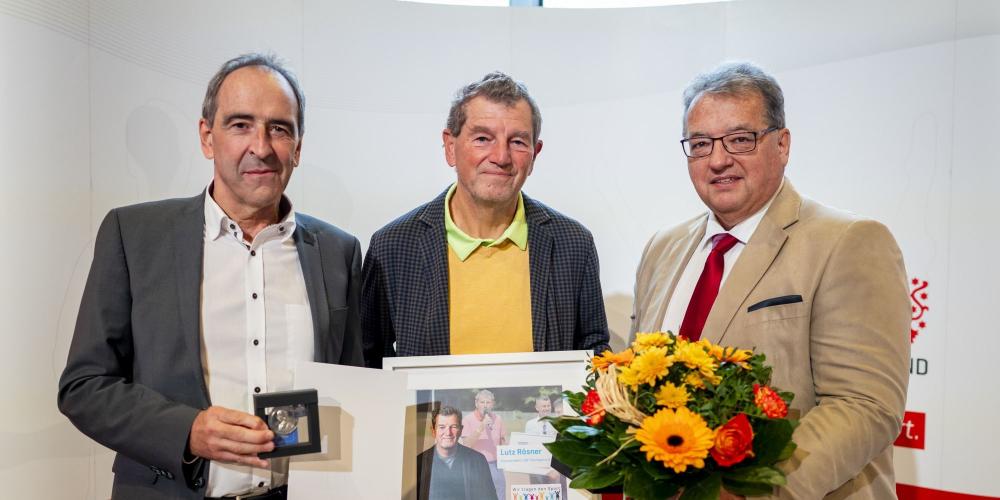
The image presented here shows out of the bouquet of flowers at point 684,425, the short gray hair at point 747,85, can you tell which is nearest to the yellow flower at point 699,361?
the bouquet of flowers at point 684,425

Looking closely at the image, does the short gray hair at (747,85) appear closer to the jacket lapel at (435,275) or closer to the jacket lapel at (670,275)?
the jacket lapel at (670,275)

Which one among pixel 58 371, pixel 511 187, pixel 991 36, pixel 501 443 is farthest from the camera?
pixel 991 36

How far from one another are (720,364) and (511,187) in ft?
3.93

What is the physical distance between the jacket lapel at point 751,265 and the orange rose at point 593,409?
59 centimetres

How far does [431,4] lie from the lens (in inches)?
173

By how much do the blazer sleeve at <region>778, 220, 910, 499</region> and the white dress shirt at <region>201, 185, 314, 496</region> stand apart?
1.50m

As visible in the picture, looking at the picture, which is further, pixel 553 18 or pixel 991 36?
pixel 553 18

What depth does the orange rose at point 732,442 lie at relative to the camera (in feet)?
5.68

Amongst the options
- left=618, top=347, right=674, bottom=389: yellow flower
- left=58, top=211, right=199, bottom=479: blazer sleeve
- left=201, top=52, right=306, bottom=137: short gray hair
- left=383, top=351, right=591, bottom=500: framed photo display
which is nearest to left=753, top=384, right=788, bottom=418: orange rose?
left=618, top=347, right=674, bottom=389: yellow flower

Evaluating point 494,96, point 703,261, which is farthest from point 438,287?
point 703,261

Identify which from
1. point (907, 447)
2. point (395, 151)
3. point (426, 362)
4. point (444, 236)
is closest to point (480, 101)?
point (444, 236)

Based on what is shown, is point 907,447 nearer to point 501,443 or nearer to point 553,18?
point 501,443

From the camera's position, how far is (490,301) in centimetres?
292

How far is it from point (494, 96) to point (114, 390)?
161 centimetres
